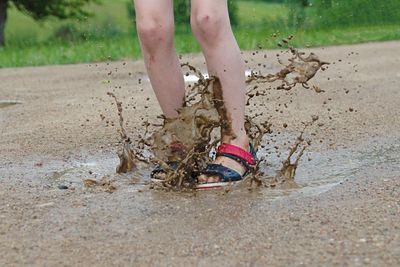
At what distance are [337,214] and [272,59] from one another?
7218mm

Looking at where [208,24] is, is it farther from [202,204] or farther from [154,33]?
[202,204]

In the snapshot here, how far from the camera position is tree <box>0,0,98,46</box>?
18766mm

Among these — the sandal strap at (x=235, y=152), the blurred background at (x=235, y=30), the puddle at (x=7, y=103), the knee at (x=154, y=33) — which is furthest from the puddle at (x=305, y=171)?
the blurred background at (x=235, y=30)

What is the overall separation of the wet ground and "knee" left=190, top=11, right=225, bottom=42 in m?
0.63

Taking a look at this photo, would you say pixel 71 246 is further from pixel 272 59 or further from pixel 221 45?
pixel 272 59

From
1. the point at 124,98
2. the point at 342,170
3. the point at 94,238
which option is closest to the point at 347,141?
the point at 342,170

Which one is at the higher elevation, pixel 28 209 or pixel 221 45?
pixel 221 45

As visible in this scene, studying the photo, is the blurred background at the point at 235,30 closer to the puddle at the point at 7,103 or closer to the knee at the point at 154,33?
the puddle at the point at 7,103

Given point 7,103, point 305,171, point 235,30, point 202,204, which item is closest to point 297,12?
point 235,30

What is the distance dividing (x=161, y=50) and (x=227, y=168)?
0.56 meters

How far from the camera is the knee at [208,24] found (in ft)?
12.0

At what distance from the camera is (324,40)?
12.7m

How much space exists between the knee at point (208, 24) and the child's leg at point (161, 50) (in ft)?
0.42

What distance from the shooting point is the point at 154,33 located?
12.3ft
